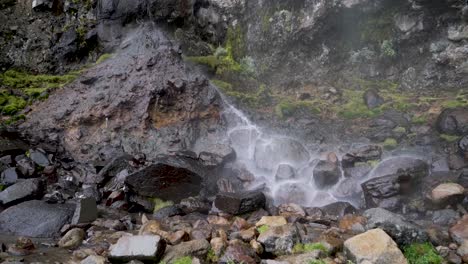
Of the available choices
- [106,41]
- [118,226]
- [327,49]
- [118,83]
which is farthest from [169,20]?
[118,226]

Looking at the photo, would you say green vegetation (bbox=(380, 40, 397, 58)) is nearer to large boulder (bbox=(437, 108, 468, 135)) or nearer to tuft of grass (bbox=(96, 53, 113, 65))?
large boulder (bbox=(437, 108, 468, 135))

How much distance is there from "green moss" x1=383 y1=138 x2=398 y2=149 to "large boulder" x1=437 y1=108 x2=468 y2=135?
5.82 feet

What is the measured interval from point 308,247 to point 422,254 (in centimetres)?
235

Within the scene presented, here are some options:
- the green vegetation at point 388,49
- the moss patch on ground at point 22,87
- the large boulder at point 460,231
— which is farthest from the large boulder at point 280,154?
the moss patch on ground at point 22,87

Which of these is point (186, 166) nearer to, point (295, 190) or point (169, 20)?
point (295, 190)

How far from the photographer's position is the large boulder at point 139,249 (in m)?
7.43

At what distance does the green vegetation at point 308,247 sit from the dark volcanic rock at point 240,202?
3.14m

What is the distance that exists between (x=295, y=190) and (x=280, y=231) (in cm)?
505

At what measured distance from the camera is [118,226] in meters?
9.90

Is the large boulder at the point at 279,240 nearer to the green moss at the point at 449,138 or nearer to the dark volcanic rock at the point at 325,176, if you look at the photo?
the dark volcanic rock at the point at 325,176

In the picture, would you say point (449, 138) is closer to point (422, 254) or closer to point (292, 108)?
point (292, 108)

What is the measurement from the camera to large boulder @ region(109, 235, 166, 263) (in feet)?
24.4

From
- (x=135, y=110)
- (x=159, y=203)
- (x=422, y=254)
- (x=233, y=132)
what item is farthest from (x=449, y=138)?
(x=135, y=110)

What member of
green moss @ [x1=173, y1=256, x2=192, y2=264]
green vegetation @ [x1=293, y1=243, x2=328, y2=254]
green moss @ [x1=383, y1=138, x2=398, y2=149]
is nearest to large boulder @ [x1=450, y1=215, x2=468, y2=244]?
green vegetation @ [x1=293, y1=243, x2=328, y2=254]
